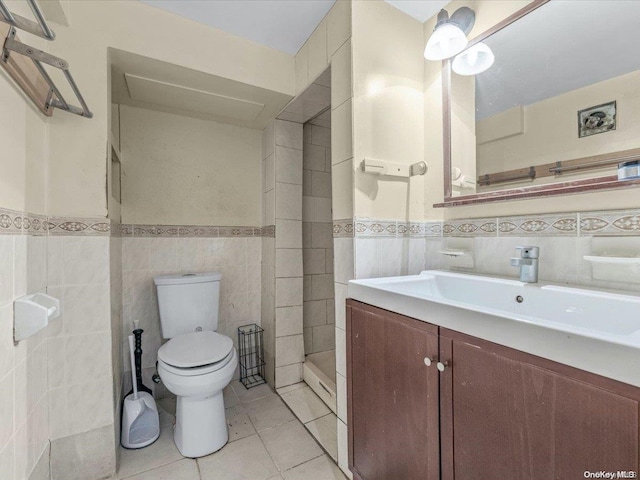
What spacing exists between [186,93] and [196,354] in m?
1.49

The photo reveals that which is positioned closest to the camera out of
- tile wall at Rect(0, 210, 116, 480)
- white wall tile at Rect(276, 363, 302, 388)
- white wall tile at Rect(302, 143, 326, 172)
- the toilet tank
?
tile wall at Rect(0, 210, 116, 480)

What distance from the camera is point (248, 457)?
56.4 inches

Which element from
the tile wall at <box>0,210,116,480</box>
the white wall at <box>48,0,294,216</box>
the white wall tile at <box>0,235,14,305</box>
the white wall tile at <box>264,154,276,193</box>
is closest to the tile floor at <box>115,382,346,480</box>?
the tile wall at <box>0,210,116,480</box>

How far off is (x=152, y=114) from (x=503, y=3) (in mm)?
2009

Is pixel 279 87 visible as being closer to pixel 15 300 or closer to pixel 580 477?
pixel 15 300

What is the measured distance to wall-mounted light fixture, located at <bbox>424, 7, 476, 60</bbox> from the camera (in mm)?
1216

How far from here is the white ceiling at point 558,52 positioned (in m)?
0.89

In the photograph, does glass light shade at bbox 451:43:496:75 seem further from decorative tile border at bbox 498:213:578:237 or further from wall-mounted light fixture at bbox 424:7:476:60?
decorative tile border at bbox 498:213:578:237

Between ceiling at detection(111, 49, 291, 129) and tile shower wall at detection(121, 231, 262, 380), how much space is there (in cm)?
80

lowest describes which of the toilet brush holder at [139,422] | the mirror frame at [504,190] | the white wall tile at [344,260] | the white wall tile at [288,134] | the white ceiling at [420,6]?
the toilet brush holder at [139,422]

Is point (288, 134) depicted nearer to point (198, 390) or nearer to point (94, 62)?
point (94, 62)

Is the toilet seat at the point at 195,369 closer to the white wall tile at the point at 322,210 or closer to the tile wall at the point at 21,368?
the tile wall at the point at 21,368

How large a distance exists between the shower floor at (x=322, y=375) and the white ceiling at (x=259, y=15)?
6.86 ft

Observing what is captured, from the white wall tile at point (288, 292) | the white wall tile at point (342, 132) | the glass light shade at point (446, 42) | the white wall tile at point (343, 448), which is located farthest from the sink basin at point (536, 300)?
the white wall tile at point (288, 292)
